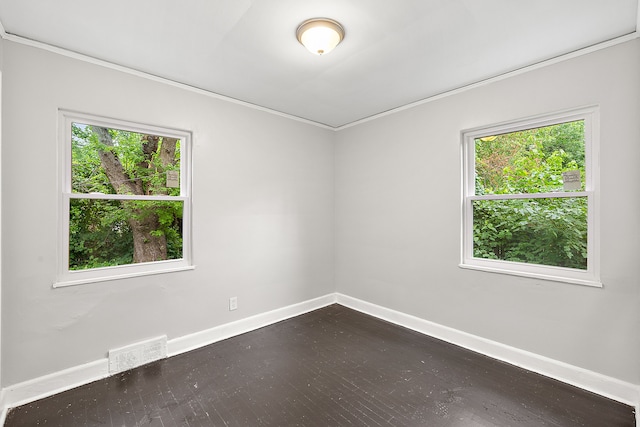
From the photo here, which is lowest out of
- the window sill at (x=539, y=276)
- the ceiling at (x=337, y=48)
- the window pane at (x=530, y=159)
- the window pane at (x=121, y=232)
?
the window sill at (x=539, y=276)

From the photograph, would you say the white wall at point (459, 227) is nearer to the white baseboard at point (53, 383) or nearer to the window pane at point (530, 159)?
the window pane at point (530, 159)

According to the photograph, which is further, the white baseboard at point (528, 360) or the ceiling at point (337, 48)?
the white baseboard at point (528, 360)

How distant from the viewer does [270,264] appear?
3.47m

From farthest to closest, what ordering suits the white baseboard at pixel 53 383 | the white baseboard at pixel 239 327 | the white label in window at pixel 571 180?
the white baseboard at pixel 239 327, the white label in window at pixel 571 180, the white baseboard at pixel 53 383

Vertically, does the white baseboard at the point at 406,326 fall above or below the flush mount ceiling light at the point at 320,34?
below

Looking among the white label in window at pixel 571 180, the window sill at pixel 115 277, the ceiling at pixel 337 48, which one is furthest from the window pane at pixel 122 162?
the white label in window at pixel 571 180

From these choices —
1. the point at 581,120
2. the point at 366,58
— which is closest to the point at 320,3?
the point at 366,58

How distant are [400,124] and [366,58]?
122cm

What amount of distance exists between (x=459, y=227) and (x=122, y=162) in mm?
3208

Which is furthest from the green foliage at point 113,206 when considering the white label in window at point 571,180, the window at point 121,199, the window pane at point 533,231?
the white label in window at point 571,180

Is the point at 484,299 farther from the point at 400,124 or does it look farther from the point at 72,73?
the point at 72,73

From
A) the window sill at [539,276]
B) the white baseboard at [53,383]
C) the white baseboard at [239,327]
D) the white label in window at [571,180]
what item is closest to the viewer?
the white baseboard at [53,383]

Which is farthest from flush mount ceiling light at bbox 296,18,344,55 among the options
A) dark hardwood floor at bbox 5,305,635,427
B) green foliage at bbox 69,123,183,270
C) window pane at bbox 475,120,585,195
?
dark hardwood floor at bbox 5,305,635,427

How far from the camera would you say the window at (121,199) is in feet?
7.65
